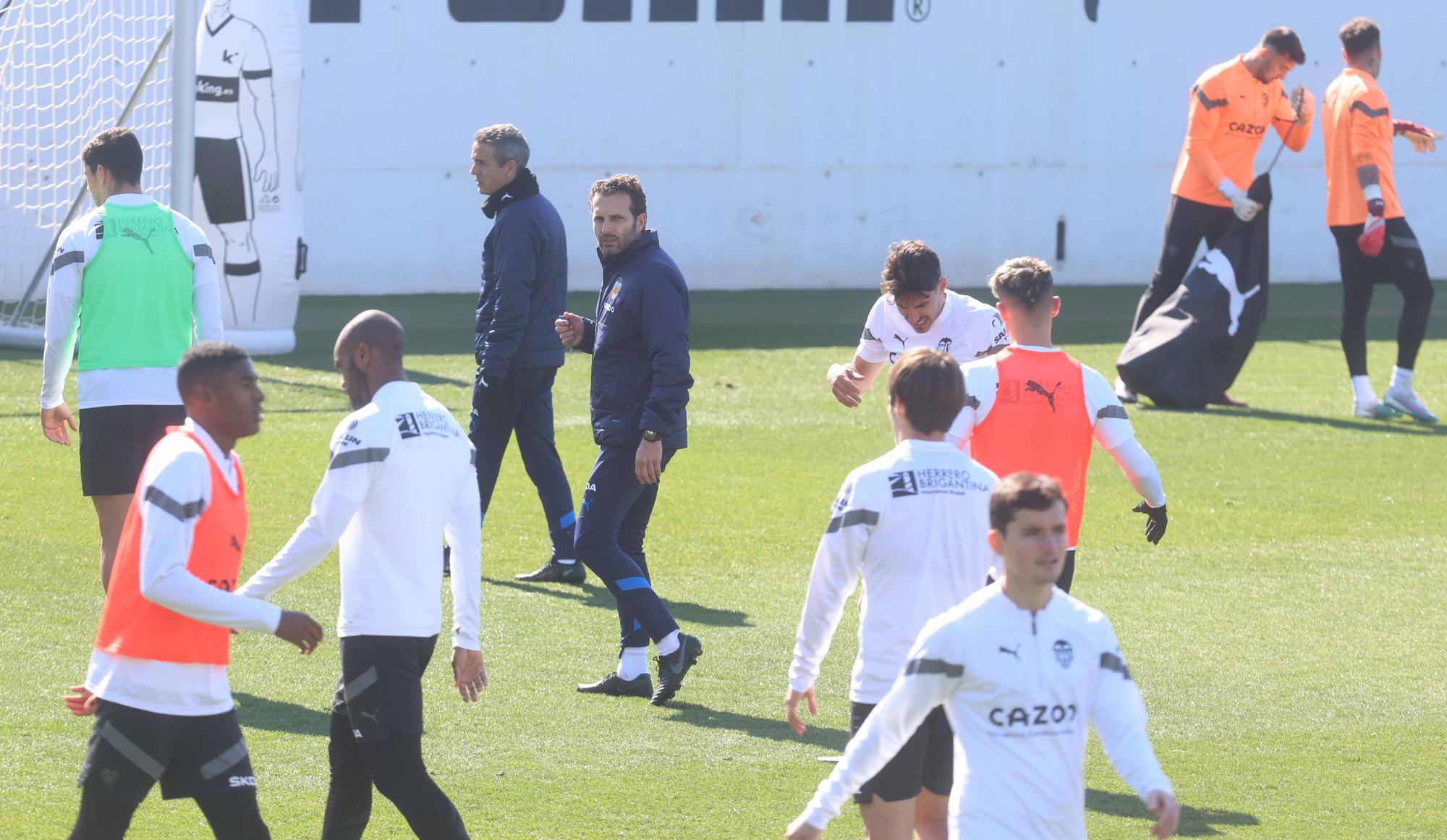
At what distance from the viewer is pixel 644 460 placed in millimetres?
6246

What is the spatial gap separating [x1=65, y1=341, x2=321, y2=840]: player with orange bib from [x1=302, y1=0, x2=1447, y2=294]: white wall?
14767mm

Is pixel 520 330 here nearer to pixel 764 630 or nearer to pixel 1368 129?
pixel 764 630

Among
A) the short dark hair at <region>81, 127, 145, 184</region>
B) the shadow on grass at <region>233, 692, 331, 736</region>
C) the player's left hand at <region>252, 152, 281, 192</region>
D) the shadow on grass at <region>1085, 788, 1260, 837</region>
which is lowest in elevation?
the shadow on grass at <region>233, 692, 331, 736</region>

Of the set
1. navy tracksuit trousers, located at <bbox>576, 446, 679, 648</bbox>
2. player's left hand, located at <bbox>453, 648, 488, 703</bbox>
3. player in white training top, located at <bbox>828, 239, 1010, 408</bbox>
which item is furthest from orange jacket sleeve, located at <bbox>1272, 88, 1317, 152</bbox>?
player's left hand, located at <bbox>453, 648, 488, 703</bbox>

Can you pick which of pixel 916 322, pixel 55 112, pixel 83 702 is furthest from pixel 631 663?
pixel 55 112

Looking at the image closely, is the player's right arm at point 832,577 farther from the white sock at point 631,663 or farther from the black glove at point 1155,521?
the white sock at point 631,663

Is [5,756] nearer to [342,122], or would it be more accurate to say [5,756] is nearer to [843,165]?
[342,122]

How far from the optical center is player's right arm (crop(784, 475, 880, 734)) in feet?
13.4

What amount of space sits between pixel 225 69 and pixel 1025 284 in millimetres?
10132

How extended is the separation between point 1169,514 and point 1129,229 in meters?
11.2

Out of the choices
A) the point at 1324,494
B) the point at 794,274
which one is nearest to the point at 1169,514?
the point at 1324,494

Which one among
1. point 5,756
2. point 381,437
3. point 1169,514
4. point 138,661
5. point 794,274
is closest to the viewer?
point 138,661

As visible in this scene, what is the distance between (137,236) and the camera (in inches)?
249

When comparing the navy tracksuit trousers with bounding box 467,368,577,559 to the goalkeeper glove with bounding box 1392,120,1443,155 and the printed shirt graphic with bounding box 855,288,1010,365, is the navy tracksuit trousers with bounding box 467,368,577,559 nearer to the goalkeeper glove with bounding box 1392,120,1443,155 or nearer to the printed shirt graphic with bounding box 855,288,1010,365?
the printed shirt graphic with bounding box 855,288,1010,365
